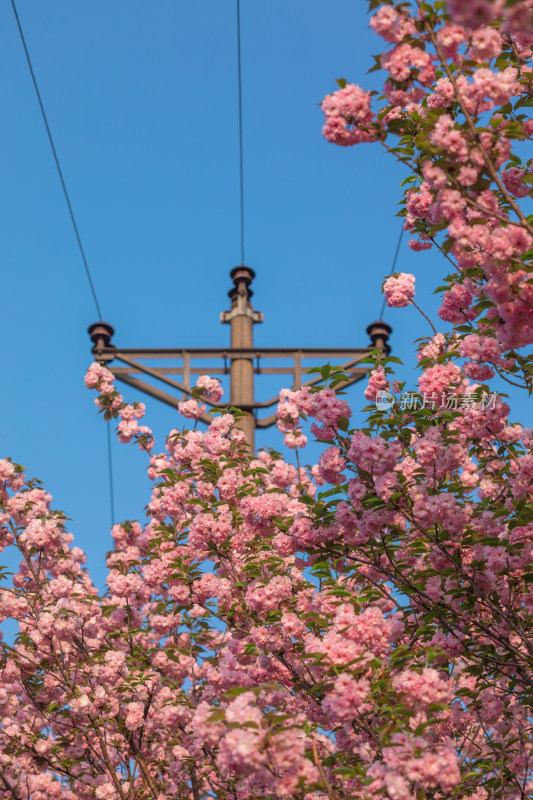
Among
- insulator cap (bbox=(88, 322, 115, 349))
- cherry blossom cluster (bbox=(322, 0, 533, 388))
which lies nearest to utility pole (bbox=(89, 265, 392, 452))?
insulator cap (bbox=(88, 322, 115, 349))

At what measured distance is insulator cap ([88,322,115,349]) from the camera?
36.2ft

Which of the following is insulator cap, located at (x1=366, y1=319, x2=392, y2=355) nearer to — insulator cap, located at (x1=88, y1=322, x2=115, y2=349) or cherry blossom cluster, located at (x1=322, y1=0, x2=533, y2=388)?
insulator cap, located at (x1=88, y1=322, x2=115, y2=349)

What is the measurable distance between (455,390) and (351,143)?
1915 millimetres

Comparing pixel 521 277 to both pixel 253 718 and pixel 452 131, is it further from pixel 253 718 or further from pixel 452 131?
pixel 253 718

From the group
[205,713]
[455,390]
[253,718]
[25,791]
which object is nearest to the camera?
[253,718]

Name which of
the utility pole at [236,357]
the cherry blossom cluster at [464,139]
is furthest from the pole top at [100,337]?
the cherry blossom cluster at [464,139]

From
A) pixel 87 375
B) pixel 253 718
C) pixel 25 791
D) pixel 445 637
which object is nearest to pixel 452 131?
pixel 253 718

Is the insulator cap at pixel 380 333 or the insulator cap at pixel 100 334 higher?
the insulator cap at pixel 380 333

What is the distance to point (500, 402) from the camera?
5.66 m

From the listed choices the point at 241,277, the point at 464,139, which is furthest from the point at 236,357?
the point at 464,139

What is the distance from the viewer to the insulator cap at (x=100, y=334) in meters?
11.0

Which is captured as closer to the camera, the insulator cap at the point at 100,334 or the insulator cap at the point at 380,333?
the insulator cap at the point at 100,334

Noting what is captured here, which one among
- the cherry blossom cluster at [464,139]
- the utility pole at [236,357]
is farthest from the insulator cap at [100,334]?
the cherry blossom cluster at [464,139]

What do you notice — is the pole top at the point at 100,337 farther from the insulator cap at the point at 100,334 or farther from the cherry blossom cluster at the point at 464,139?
the cherry blossom cluster at the point at 464,139
